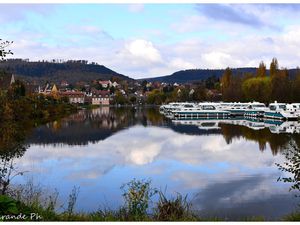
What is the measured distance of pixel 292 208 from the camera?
781cm

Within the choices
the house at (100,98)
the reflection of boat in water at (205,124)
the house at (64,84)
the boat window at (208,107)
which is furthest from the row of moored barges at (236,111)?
the house at (64,84)

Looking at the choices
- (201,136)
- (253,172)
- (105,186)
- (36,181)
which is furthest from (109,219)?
(201,136)

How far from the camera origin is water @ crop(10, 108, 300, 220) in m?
8.50

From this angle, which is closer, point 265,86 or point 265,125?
point 265,125

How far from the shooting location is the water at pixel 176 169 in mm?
8500

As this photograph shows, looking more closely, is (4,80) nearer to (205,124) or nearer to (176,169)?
(176,169)

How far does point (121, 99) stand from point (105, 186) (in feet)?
239

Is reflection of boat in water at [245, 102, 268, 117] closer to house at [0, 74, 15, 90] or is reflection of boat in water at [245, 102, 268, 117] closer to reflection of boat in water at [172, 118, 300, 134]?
reflection of boat in water at [172, 118, 300, 134]

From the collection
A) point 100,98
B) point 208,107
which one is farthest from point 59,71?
point 208,107

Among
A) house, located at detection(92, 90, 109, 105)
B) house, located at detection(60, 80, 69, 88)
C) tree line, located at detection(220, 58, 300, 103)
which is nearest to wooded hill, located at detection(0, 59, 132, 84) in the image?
house, located at detection(60, 80, 69, 88)

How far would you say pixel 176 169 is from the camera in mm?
12297

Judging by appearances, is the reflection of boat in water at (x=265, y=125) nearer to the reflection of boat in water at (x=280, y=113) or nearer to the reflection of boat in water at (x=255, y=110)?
the reflection of boat in water at (x=280, y=113)

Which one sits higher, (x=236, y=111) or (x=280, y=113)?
(x=280, y=113)

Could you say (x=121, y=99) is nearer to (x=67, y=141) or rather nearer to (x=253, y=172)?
(x=67, y=141)
